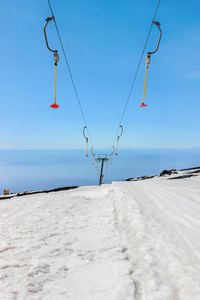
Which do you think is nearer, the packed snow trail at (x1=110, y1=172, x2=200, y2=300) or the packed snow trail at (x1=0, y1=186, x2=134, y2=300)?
the packed snow trail at (x1=110, y1=172, x2=200, y2=300)

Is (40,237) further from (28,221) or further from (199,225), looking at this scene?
(199,225)

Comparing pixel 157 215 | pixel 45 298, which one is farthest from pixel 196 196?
pixel 45 298

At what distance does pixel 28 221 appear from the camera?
6.87 meters

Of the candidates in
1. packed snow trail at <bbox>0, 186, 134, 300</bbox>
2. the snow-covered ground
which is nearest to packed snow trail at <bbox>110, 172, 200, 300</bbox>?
the snow-covered ground

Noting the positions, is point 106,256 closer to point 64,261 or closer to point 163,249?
point 64,261

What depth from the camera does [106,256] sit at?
4094mm

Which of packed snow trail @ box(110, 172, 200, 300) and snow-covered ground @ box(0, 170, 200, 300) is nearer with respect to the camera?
packed snow trail @ box(110, 172, 200, 300)

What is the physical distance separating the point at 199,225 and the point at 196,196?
402cm

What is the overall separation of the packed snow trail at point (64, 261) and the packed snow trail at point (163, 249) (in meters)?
0.26

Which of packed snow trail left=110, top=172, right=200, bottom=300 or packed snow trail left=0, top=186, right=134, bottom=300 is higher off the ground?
packed snow trail left=110, top=172, right=200, bottom=300

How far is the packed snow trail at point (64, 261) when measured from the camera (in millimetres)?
3049

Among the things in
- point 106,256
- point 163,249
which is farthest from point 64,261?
point 163,249

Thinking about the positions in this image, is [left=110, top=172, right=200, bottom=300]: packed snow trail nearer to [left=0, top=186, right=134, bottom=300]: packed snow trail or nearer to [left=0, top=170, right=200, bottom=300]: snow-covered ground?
[left=0, top=170, right=200, bottom=300]: snow-covered ground

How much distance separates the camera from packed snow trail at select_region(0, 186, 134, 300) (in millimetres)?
3049
